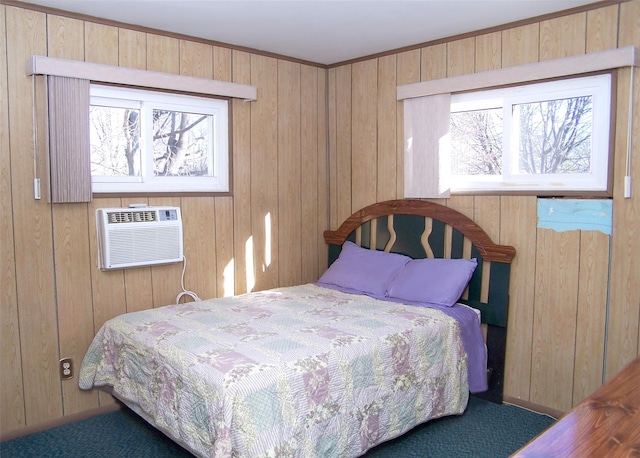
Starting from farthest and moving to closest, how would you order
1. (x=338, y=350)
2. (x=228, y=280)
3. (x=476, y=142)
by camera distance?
1. (x=228, y=280)
2. (x=476, y=142)
3. (x=338, y=350)

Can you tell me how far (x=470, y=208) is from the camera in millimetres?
3412

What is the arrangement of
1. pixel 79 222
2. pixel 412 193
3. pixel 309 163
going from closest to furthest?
Answer: 1. pixel 79 222
2. pixel 412 193
3. pixel 309 163

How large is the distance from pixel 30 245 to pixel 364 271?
204 centimetres

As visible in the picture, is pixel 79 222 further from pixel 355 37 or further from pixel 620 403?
pixel 620 403

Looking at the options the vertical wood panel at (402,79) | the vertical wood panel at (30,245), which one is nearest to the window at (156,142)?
the vertical wood panel at (30,245)

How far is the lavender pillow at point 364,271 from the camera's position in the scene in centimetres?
347

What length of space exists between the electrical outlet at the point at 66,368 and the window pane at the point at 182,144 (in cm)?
124

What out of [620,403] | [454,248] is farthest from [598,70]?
[620,403]

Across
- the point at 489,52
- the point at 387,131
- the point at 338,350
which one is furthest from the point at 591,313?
the point at 387,131

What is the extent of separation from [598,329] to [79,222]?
298 centimetres

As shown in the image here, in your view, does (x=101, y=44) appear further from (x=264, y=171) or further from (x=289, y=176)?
(x=289, y=176)

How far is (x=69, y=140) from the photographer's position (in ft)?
9.46

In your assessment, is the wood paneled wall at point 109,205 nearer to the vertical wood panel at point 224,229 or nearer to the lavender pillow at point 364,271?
the vertical wood panel at point 224,229

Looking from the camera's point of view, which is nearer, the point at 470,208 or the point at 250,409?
the point at 250,409
